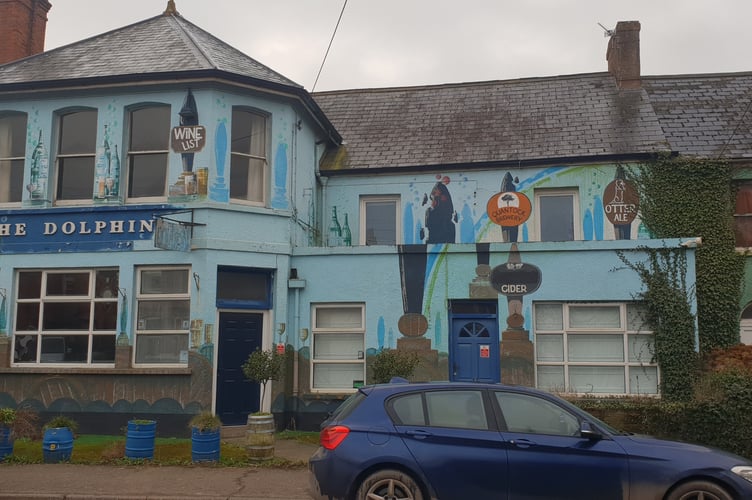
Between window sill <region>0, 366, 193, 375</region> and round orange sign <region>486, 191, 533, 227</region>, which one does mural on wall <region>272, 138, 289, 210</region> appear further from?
round orange sign <region>486, 191, 533, 227</region>

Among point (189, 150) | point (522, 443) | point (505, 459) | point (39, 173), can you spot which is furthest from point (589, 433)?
point (39, 173)

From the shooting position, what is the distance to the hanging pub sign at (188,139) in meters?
13.9

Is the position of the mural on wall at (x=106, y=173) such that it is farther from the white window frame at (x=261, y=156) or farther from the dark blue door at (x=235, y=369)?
the dark blue door at (x=235, y=369)

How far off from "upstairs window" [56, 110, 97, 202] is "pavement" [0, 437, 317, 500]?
6.03 m

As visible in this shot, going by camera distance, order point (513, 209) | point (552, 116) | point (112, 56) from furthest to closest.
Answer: point (552, 116), point (513, 209), point (112, 56)

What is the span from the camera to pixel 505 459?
6.97 meters

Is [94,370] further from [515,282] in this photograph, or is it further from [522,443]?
[522,443]

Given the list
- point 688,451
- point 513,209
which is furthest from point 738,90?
point 688,451

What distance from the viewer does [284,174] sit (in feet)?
48.0

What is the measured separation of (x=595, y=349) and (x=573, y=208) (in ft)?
12.7

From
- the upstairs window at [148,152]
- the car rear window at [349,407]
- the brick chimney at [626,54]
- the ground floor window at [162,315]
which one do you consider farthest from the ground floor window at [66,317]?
the brick chimney at [626,54]

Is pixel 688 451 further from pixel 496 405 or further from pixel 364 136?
pixel 364 136

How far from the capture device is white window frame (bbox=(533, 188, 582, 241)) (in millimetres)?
16094

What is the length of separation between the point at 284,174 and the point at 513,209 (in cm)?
546
